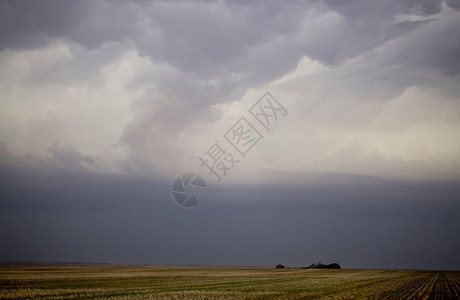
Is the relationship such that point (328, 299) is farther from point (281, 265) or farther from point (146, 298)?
point (281, 265)

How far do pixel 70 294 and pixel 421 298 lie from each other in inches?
1236

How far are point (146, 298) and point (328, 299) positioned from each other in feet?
50.4

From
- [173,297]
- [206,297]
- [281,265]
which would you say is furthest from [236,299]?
[281,265]

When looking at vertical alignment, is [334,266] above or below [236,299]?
below

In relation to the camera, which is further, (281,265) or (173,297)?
(281,265)

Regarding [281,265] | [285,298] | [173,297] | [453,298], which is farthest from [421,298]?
[281,265]

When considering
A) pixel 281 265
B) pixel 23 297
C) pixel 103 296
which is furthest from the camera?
pixel 281 265

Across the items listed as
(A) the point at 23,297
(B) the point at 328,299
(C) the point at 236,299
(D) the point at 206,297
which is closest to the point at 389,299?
(B) the point at 328,299

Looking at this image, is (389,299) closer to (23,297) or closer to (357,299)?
(357,299)

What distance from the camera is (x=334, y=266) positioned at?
14600 centimetres

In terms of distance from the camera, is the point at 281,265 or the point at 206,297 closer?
the point at 206,297

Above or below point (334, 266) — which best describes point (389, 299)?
above

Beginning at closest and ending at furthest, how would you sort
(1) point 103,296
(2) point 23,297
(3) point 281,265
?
(2) point 23,297
(1) point 103,296
(3) point 281,265

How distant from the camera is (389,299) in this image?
107 ft
